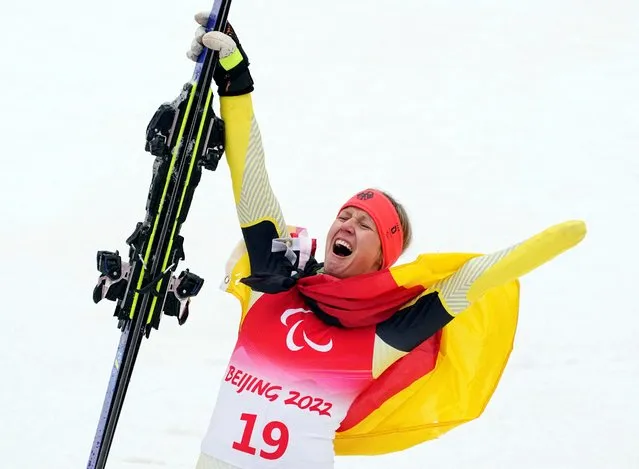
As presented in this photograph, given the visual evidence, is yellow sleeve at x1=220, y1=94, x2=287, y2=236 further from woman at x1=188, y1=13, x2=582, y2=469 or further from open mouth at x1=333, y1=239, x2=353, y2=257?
open mouth at x1=333, y1=239, x2=353, y2=257

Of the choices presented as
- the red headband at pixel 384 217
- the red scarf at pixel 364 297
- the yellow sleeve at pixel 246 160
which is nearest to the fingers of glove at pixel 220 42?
the yellow sleeve at pixel 246 160

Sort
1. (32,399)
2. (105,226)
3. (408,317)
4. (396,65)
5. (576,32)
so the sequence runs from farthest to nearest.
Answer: (576,32)
(396,65)
(105,226)
(32,399)
(408,317)

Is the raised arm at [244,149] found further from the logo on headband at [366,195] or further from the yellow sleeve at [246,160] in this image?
the logo on headband at [366,195]

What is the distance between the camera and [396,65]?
21.0 feet

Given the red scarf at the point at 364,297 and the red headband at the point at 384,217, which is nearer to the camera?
the red scarf at the point at 364,297

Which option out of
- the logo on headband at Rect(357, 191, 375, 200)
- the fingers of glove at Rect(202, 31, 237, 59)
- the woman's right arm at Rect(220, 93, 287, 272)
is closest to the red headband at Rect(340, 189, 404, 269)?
the logo on headband at Rect(357, 191, 375, 200)

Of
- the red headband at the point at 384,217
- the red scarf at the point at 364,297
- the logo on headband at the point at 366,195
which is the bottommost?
the red scarf at the point at 364,297

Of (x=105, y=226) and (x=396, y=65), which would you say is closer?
(x=105, y=226)

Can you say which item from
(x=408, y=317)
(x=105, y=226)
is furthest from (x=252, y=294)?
(x=105, y=226)

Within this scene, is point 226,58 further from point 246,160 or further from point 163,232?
point 163,232

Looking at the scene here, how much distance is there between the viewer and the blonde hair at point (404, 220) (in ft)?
10.2

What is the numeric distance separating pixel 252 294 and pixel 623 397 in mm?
1818

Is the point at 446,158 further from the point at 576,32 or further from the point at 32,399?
the point at 32,399

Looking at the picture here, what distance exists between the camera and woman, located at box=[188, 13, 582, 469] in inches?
114
